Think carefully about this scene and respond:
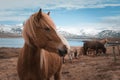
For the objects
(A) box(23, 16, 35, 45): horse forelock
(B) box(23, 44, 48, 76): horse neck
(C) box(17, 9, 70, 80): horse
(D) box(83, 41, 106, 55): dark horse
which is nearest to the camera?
(C) box(17, 9, 70, 80): horse

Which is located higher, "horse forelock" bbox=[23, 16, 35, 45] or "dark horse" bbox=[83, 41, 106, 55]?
"horse forelock" bbox=[23, 16, 35, 45]

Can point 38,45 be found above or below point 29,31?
below

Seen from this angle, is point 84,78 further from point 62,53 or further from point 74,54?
point 74,54

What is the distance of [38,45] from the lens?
4.98 m

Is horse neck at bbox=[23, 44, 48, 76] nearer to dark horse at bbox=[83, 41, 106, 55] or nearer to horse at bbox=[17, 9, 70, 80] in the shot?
horse at bbox=[17, 9, 70, 80]

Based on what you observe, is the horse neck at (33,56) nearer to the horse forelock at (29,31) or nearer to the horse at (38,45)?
the horse at (38,45)

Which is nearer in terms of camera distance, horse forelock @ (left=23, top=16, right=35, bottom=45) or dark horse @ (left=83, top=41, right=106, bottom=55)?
horse forelock @ (left=23, top=16, right=35, bottom=45)

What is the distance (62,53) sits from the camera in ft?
15.2

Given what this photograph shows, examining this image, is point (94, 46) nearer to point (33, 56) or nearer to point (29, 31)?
point (33, 56)

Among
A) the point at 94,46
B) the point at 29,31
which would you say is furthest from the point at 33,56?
the point at 94,46

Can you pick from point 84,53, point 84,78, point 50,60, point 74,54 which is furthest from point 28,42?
point 84,53

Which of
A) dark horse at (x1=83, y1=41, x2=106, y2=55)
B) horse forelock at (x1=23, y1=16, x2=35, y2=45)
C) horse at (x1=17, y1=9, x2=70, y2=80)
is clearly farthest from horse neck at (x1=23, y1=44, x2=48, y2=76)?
dark horse at (x1=83, y1=41, x2=106, y2=55)

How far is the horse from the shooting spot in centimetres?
481

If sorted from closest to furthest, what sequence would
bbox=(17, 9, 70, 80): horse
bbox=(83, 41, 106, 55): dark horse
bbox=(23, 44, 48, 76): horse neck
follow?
1. bbox=(17, 9, 70, 80): horse
2. bbox=(23, 44, 48, 76): horse neck
3. bbox=(83, 41, 106, 55): dark horse
